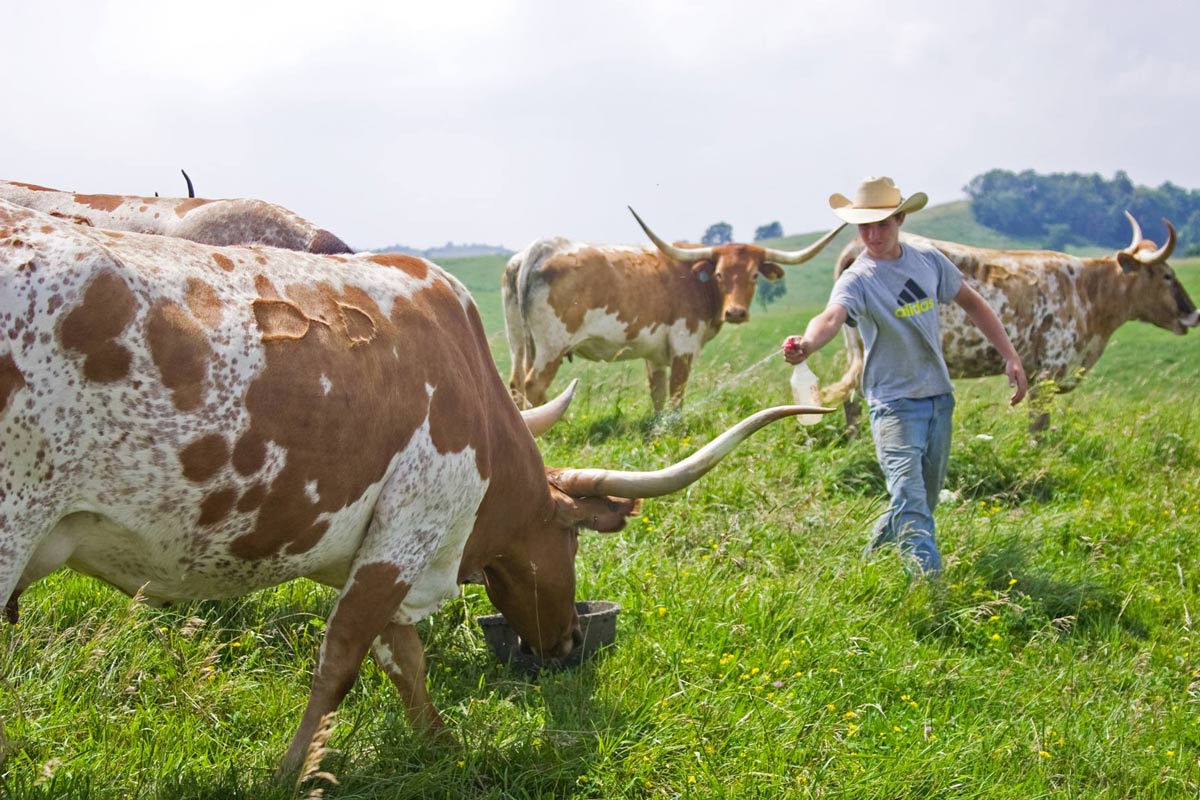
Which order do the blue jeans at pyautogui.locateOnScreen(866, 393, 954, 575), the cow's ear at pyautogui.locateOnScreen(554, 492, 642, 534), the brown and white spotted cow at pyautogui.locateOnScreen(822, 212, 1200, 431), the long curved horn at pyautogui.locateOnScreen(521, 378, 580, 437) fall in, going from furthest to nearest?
the brown and white spotted cow at pyautogui.locateOnScreen(822, 212, 1200, 431), the blue jeans at pyautogui.locateOnScreen(866, 393, 954, 575), the long curved horn at pyautogui.locateOnScreen(521, 378, 580, 437), the cow's ear at pyautogui.locateOnScreen(554, 492, 642, 534)

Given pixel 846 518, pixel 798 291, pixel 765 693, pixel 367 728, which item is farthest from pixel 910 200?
pixel 798 291

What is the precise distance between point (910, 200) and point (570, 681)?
319 cm

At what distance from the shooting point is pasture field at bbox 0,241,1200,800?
3.59 m

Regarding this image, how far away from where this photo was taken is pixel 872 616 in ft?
16.9

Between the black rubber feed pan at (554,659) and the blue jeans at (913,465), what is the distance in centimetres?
182

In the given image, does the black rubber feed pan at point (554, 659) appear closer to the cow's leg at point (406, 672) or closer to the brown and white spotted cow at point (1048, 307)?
the cow's leg at point (406, 672)

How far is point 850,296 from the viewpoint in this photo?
228 inches

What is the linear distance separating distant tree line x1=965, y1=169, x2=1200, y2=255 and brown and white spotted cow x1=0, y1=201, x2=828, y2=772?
100 m

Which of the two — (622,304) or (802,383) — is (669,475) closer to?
(802,383)

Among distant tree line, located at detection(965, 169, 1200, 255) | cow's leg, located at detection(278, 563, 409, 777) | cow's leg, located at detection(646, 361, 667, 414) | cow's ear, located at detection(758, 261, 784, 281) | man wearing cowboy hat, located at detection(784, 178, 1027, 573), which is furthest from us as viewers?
distant tree line, located at detection(965, 169, 1200, 255)

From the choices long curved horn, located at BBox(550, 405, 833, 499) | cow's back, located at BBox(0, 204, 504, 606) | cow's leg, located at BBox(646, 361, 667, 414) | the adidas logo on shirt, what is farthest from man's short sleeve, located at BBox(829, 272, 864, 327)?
cow's leg, located at BBox(646, 361, 667, 414)

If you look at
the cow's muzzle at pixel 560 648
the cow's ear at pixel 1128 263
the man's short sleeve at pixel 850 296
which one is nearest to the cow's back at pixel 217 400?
the cow's muzzle at pixel 560 648

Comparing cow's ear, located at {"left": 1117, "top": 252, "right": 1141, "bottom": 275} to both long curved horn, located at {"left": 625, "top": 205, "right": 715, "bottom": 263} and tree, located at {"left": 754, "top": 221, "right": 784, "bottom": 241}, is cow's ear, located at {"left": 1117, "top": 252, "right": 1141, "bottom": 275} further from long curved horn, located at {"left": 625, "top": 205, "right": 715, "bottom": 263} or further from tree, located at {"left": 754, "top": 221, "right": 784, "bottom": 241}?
tree, located at {"left": 754, "top": 221, "right": 784, "bottom": 241}

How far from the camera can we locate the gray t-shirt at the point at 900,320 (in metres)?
5.89
